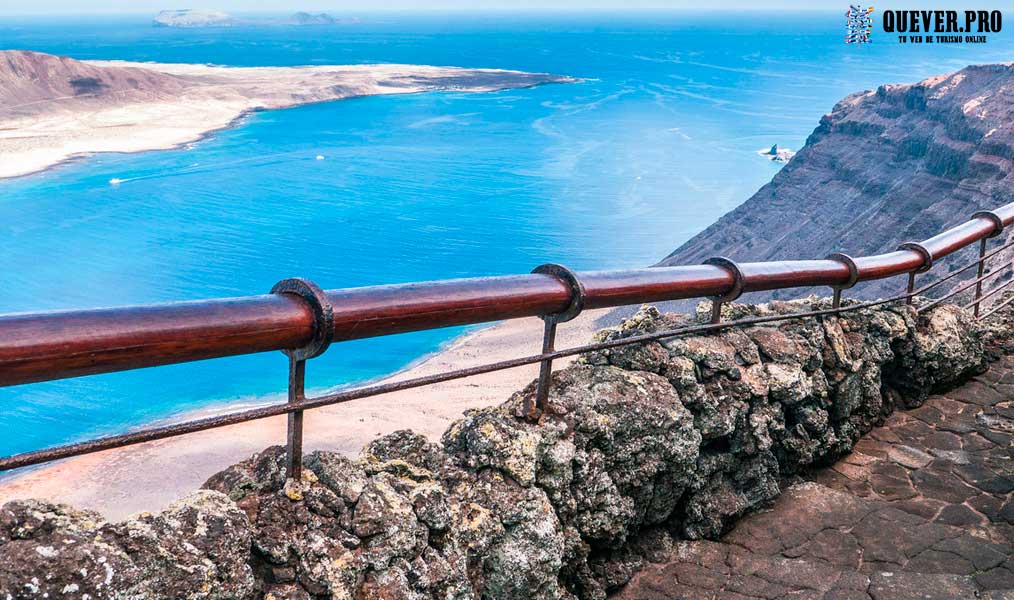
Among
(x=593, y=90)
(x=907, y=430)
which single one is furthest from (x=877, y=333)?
(x=593, y=90)

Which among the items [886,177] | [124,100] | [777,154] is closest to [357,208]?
[886,177]

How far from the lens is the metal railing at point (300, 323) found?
1669mm

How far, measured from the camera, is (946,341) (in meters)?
4.43

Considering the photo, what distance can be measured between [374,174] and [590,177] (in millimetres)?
14628

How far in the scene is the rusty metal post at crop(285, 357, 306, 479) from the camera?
204 cm

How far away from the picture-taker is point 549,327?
2.66 meters

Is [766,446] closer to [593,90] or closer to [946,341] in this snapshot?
[946,341]

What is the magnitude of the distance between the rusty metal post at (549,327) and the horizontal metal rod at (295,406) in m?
0.06

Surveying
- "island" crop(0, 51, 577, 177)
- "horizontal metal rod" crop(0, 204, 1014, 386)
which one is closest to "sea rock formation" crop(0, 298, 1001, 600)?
"horizontal metal rod" crop(0, 204, 1014, 386)

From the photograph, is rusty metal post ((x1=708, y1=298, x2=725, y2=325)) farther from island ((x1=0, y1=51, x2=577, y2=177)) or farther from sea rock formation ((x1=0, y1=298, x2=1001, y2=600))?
island ((x1=0, y1=51, x2=577, y2=177))

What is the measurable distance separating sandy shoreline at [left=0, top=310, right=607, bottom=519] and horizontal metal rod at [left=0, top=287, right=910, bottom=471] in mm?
14974

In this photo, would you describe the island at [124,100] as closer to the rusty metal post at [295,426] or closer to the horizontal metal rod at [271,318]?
the horizontal metal rod at [271,318]

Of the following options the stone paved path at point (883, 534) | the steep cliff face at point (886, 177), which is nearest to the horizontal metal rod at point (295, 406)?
the stone paved path at point (883, 534)

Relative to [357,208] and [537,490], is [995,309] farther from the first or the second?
[357,208]
